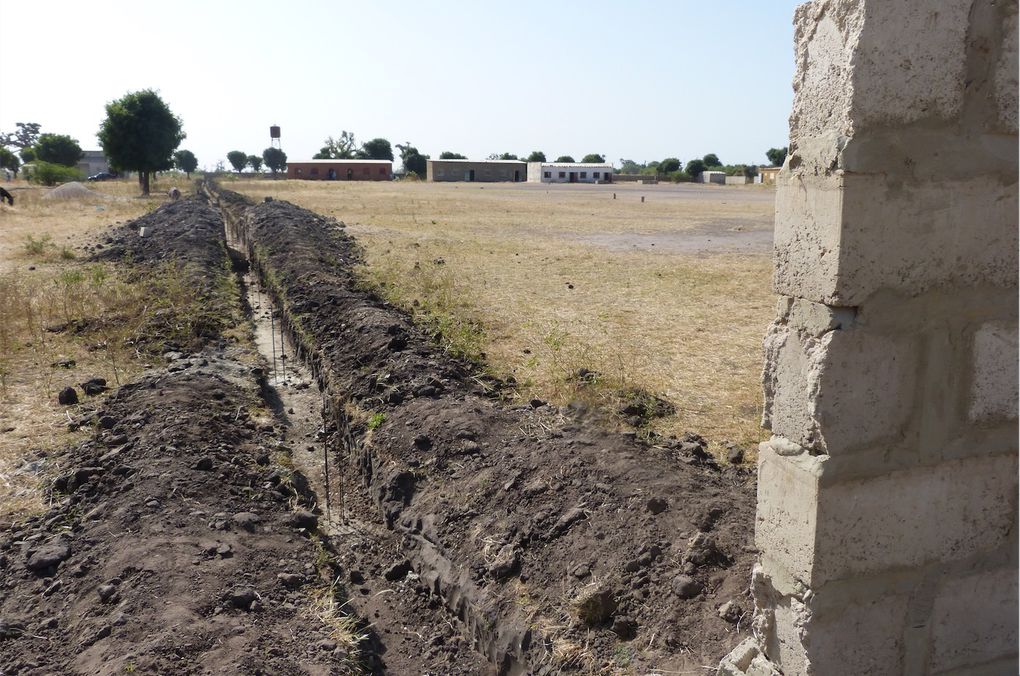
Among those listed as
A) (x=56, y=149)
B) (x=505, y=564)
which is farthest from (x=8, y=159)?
(x=505, y=564)

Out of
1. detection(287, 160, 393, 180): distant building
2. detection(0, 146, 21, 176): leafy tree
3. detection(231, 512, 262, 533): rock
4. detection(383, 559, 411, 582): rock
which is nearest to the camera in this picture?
detection(231, 512, 262, 533): rock

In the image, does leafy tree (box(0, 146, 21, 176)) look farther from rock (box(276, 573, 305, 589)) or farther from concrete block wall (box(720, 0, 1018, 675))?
concrete block wall (box(720, 0, 1018, 675))

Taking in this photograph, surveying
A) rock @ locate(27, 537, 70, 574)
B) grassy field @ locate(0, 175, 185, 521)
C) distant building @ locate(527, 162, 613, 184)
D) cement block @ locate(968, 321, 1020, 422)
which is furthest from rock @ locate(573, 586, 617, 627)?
distant building @ locate(527, 162, 613, 184)

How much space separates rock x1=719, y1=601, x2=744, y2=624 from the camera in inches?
140

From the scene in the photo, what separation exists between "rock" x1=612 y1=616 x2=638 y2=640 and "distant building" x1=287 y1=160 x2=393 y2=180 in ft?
255

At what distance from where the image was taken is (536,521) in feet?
15.7

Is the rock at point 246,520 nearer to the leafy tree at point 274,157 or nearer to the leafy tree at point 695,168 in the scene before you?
the leafy tree at point 695,168

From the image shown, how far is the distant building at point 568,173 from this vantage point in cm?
8450

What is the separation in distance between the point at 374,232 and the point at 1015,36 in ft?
68.0

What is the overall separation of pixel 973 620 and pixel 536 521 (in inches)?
95.3

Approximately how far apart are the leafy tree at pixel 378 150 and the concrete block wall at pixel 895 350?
104850 millimetres

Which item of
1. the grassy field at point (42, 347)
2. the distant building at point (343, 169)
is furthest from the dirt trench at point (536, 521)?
the distant building at point (343, 169)

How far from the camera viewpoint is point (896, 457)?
2662mm

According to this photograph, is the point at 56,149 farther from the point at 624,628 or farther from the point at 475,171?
the point at 624,628
